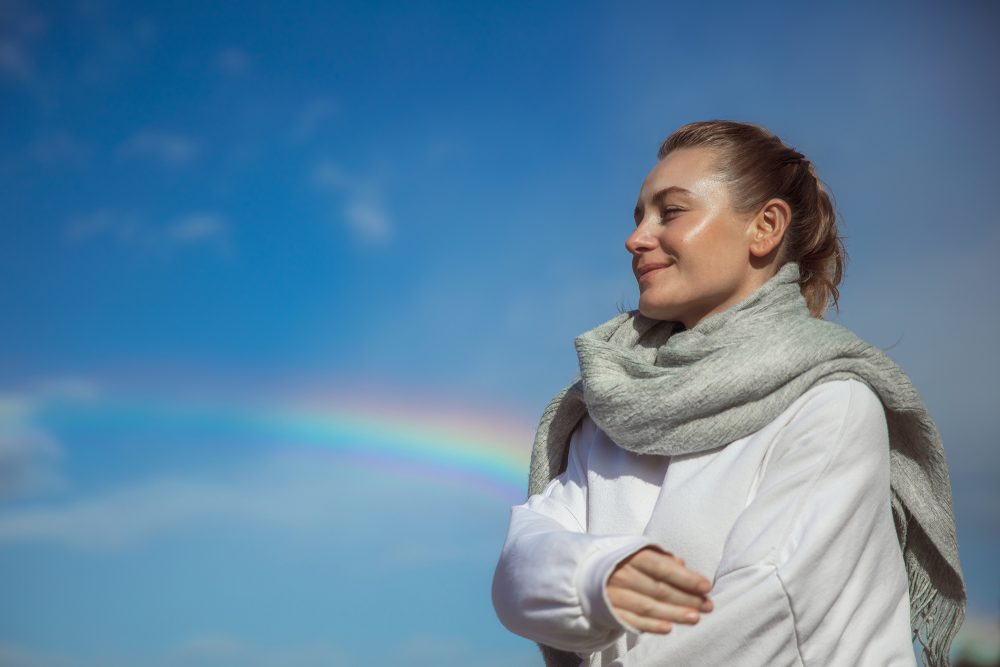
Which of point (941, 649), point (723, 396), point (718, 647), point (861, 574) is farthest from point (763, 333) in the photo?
point (941, 649)

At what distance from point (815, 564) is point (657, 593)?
46 cm

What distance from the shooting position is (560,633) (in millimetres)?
1923

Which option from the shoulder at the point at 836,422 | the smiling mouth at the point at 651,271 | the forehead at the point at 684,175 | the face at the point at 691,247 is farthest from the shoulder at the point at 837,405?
the forehead at the point at 684,175

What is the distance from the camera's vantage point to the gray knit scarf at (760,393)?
2.26 m

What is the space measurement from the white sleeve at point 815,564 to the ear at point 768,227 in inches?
19.6

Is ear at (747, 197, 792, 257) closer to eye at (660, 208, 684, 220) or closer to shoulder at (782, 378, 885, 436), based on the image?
eye at (660, 208, 684, 220)

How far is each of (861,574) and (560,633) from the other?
2.37 ft

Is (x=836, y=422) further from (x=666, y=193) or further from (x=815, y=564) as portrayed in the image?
(x=666, y=193)

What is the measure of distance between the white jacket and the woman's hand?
3 centimetres

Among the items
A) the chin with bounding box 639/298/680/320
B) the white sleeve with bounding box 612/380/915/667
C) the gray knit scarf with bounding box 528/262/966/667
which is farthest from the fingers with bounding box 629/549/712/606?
the chin with bounding box 639/298/680/320

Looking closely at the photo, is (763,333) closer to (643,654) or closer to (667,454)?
(667,454)

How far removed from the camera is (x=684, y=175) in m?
2.63

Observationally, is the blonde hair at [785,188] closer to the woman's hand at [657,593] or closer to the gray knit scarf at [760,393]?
the gray knit scarf at [760,393]

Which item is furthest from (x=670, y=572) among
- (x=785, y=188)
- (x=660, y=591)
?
(x=785, y=188)
